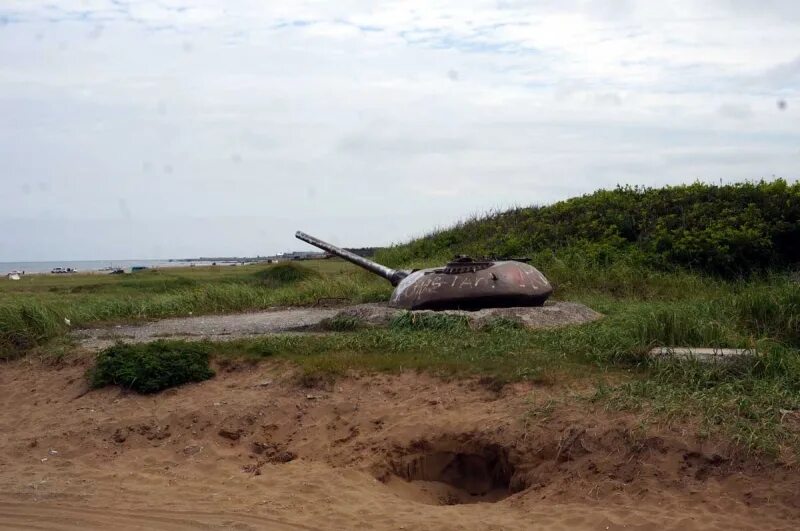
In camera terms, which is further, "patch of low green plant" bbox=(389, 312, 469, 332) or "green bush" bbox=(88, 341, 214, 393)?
"patch of low green plant" bbox=(389, 312, 469, 332)

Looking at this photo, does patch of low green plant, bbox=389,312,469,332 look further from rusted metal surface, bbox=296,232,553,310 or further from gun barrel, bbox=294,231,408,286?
gun barrel, bbox=294,231,408,286

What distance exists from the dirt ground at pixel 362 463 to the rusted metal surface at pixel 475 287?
3.06 m

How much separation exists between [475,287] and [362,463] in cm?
472

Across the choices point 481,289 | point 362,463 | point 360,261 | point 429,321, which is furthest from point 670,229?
point 362,463

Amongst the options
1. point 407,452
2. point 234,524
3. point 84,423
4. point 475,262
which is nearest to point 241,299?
point 475,262

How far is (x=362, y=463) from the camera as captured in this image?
23.2 ft

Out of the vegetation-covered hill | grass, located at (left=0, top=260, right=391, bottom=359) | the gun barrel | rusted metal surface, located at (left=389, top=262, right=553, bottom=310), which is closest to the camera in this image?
grass, located at (left=0, top=260, right=391, bottom=359)

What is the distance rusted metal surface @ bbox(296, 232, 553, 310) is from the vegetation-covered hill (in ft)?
18.7

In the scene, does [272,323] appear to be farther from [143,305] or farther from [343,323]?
[143,305]

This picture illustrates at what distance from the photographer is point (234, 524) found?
5.98 m

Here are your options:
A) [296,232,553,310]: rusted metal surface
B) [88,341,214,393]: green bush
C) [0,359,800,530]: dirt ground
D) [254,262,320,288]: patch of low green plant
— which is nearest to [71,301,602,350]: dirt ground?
[296,232,553,310]: rusted metal surface

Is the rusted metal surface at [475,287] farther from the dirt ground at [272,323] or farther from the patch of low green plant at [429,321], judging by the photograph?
the patch of low green plant at [429,321]

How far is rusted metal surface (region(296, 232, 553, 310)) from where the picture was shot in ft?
37.5

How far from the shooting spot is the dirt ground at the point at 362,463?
5.89 meters
